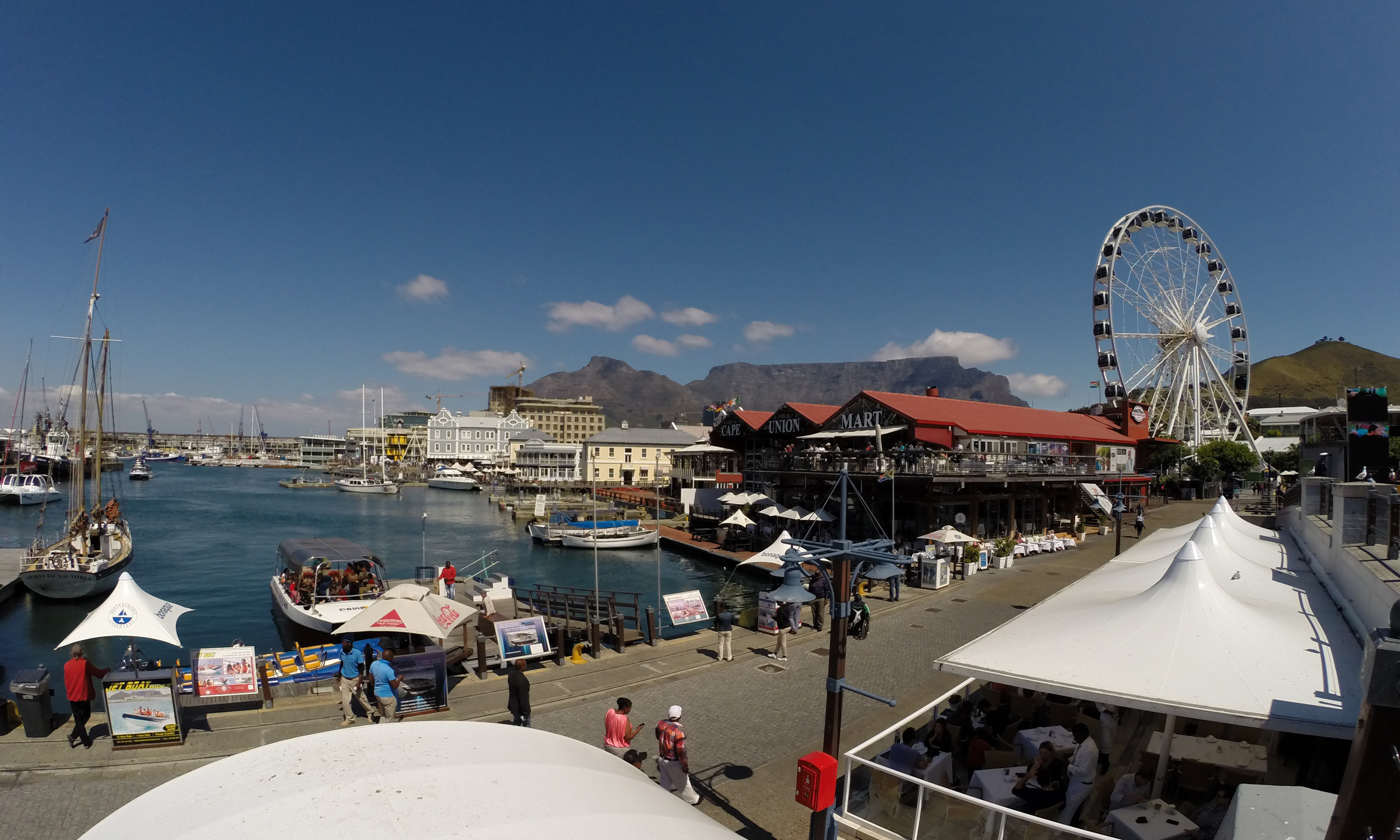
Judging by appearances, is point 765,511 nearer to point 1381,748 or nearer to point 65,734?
point 65,734

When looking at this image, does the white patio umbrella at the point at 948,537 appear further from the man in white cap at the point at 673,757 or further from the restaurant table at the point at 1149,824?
the man in white cap at the point at 673,757

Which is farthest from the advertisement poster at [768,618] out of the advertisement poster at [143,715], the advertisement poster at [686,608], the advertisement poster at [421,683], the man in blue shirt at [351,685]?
the advertisement poster at [143,715]

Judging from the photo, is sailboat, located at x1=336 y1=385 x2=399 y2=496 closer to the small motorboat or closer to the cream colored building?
the cream colored building

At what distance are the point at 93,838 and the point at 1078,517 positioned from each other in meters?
46.9

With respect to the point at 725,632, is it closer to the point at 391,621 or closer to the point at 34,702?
the point at 391,621

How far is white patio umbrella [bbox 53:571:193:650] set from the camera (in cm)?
1284

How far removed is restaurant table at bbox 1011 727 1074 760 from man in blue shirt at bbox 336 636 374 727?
10.4 m

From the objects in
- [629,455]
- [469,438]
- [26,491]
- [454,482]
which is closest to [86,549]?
[26,491]

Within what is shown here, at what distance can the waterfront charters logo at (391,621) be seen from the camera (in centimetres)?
1367

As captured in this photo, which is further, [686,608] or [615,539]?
[615,539]

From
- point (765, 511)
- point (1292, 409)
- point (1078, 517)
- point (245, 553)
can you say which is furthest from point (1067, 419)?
point (1292, 409)

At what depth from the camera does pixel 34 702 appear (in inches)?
432

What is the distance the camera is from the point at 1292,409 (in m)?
124

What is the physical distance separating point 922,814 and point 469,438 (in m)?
147
